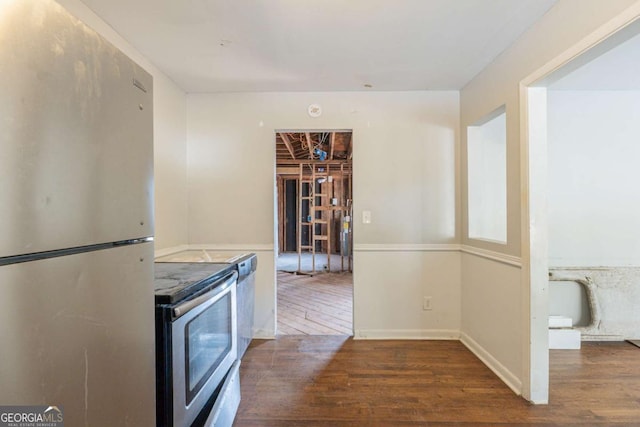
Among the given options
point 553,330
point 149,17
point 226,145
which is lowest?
point 553,330

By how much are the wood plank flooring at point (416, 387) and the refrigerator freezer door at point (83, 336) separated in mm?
→ 1240

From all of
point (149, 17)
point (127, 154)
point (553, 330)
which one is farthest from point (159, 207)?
point (553, 330)

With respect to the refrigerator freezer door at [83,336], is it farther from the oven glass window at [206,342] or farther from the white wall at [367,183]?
the white wall at [367,183]

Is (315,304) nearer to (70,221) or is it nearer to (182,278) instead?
(182,278)

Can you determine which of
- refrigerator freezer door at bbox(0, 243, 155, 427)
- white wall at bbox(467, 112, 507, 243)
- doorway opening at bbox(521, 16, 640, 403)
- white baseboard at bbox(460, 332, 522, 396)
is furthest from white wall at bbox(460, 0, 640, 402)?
refrigerator freezer door at bbox(0, 243, 155, 427)

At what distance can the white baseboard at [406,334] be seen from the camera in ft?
9.64

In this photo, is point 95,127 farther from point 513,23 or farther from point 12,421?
point 513,23

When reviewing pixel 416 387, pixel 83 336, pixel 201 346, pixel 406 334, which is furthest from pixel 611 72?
pixel 83 336

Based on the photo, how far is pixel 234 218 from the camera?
9.85ft

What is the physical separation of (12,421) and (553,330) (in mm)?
3438

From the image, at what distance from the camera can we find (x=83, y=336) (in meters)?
0.65

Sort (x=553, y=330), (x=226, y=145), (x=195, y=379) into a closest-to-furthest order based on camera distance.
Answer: (x=195, y=379) → (x=553, y=330) → (x=226, y=145)

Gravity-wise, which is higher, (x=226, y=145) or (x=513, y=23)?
(x=513, y=23)

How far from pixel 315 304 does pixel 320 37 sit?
3202 mm
